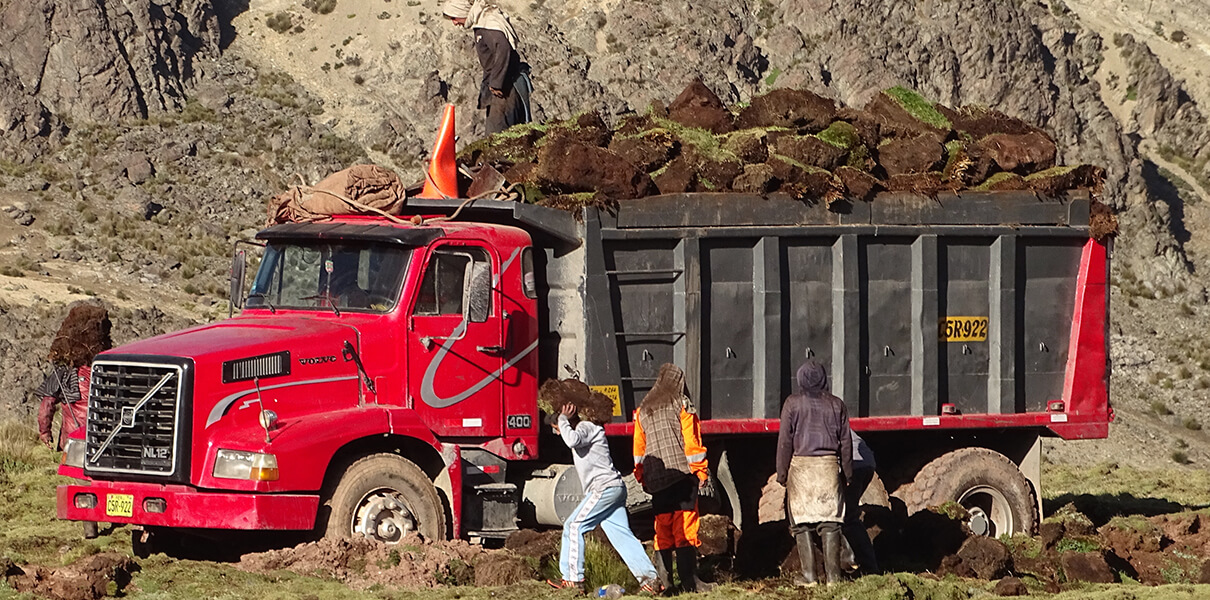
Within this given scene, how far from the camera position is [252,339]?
11.1m

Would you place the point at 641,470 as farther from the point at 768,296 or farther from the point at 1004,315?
the point at 1004,315

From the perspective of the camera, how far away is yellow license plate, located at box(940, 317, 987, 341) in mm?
13391

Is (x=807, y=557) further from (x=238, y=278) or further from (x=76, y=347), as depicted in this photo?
(x=76, y=347)

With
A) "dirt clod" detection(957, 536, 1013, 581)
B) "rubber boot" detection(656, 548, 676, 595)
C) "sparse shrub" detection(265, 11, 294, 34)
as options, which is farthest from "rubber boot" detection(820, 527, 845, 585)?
"sparse shrub" detection(265, 11, 294, 34)

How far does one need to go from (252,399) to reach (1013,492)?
6468 millimetres

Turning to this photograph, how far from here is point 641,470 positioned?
10633 mm

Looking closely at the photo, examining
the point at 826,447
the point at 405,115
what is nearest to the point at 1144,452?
the point at 826,447

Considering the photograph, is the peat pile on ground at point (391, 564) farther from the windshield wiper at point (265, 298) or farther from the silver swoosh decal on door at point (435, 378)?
the windshield wiper at point (265, 298)

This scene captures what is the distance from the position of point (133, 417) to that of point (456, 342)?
2346 mm

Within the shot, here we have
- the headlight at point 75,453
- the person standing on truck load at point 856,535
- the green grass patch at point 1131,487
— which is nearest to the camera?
the headlight at point 75,453

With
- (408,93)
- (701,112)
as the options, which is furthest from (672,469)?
(408,93)

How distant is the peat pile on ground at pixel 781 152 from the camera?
41.0ft

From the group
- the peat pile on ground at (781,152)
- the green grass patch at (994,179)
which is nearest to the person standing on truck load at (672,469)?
the peat pile on ground at (781,152)

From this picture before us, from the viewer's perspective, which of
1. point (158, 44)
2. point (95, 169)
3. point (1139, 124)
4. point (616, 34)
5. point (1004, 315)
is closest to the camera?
point (1004, 315)
